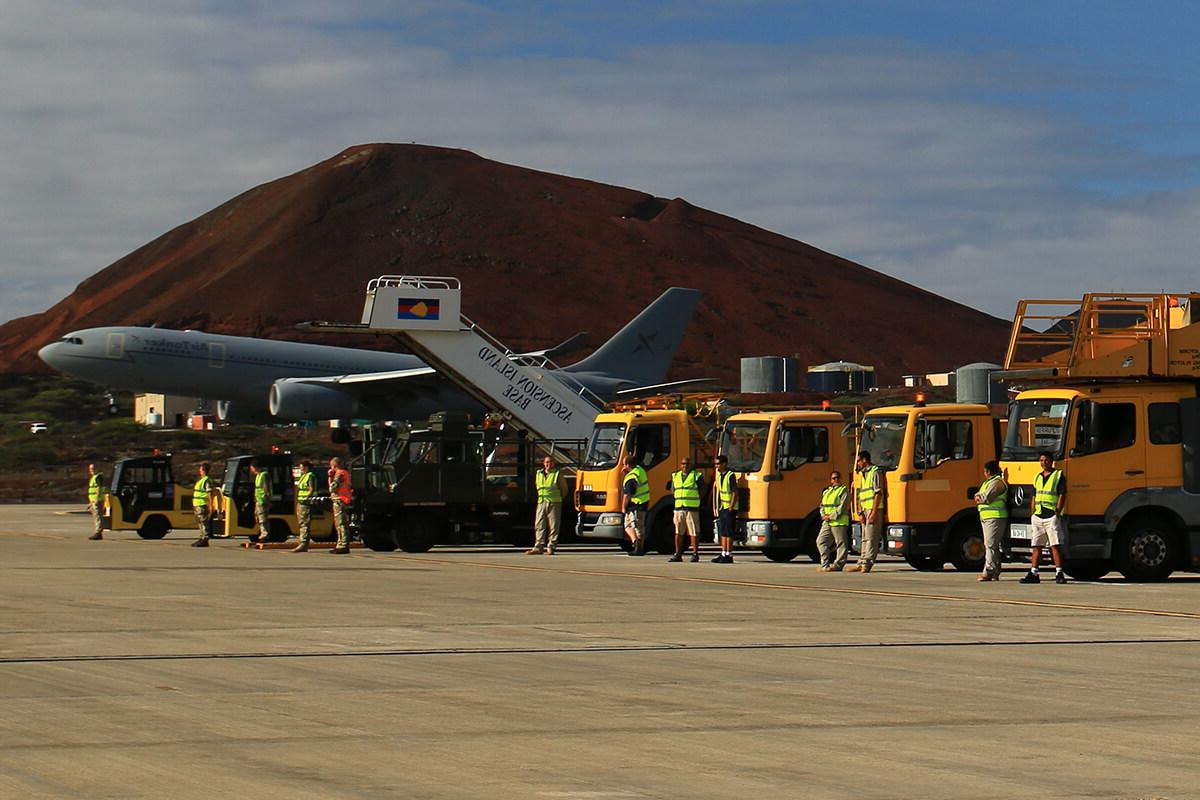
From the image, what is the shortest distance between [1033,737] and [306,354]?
53.1 meters

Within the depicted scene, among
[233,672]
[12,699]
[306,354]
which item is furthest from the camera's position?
[306,354]

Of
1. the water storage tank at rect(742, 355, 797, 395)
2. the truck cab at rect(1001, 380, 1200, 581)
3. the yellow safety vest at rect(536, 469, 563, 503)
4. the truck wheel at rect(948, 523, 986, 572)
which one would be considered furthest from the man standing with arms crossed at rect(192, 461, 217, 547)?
the water storage tank at rect(742, 355, 797, 395)

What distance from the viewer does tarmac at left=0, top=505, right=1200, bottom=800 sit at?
26.5ft

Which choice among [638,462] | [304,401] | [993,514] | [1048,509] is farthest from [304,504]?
[304,401]

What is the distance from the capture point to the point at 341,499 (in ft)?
101

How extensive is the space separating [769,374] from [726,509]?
3041 inches

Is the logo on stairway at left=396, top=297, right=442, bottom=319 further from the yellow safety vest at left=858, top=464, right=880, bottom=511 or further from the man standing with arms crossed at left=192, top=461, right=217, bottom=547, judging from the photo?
the yellow safety vest at left=858, top=464, right=880, bottom=511

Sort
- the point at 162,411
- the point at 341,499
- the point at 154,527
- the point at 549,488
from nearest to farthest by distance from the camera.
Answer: the point at 549,488
the point at 341,499
the point at 154,527
the point at 162,411

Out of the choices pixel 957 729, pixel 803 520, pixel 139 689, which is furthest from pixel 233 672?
pixel 803 520

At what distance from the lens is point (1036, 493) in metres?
22.3

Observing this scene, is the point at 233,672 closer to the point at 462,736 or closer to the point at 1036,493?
the point at 462,736

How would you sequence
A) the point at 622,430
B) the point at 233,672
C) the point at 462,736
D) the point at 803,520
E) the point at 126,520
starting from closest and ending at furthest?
the point at 462,736
the point at 233,672
the point at 803,520
the point at 622,430
the point at 126,520

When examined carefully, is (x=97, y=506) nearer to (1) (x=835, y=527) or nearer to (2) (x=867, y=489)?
(1) (x=835, y=527)

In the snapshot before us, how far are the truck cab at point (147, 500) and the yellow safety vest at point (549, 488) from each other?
34.1ft
